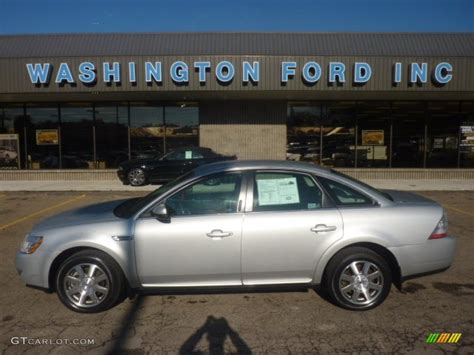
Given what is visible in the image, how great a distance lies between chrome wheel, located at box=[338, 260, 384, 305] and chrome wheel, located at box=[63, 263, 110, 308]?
2.32 metres

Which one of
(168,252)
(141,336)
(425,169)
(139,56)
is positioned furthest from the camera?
(425,169)

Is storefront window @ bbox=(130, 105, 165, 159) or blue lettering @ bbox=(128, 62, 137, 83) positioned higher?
blue lettering @ bbox=(128, 62, 137, 83)

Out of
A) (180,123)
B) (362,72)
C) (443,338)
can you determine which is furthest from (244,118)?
(443,338)

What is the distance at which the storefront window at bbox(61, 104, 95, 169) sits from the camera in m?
16.3

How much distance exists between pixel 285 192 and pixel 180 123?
12.8 metres

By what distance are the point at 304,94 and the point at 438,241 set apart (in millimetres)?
11112

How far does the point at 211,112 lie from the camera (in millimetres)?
16094

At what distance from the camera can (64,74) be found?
13281mm

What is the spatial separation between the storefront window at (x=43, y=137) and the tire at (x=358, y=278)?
50.2 ft

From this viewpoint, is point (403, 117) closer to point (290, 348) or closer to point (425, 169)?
point (425, 169)

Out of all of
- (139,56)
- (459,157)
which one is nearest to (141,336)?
(139,56)

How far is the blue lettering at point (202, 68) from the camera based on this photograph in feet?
43.3

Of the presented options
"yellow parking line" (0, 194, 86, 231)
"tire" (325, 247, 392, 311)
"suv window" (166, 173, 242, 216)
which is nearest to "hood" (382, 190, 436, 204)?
"tire" (325, 247, 392, 311)

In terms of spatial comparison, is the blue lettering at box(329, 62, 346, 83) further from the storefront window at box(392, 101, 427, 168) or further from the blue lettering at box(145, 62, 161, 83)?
the blue lettering at box(145, 62, 161, 83)
